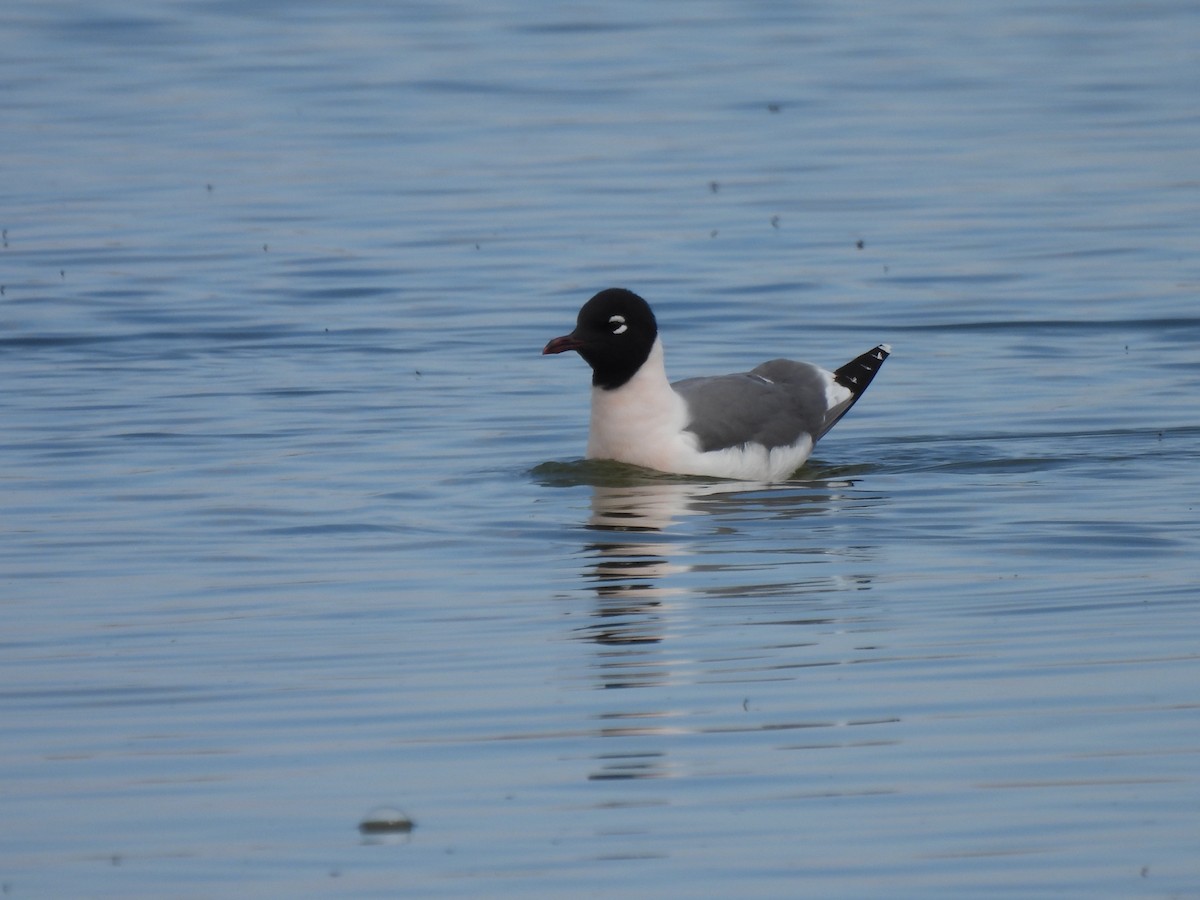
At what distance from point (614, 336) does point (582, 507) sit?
129 centimetres

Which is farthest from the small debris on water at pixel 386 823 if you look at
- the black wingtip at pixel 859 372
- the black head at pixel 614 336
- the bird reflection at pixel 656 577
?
the black wingtip at pixel 859 372

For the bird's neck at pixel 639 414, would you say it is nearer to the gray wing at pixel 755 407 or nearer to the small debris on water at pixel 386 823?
the gray wing at pixel 755 407

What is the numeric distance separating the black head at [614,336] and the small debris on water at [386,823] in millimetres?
6026

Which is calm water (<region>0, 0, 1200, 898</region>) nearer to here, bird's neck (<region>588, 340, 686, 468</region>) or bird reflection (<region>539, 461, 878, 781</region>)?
bird reflection (<region>539, 461, 878, 781</region>)

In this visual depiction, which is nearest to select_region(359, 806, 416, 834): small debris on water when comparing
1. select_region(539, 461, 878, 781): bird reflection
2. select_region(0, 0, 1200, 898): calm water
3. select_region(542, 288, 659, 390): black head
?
select_region(0, 0, 1200, 898): calm water

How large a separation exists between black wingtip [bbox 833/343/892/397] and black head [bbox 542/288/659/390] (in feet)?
4.87

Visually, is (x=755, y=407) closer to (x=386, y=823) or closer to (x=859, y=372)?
(x=859, y=372)

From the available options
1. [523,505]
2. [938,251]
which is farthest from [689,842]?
[938,251]

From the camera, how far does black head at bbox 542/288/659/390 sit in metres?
12.7

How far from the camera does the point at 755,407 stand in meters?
12.8

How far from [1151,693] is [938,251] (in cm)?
1180

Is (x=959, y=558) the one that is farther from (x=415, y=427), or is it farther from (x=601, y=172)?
(x=601, y=172)

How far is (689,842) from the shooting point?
6.60 meters

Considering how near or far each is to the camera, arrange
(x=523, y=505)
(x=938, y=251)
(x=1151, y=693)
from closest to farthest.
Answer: (x=1151, y=693) → (x=523, y=505) → (x=938, y=251)
